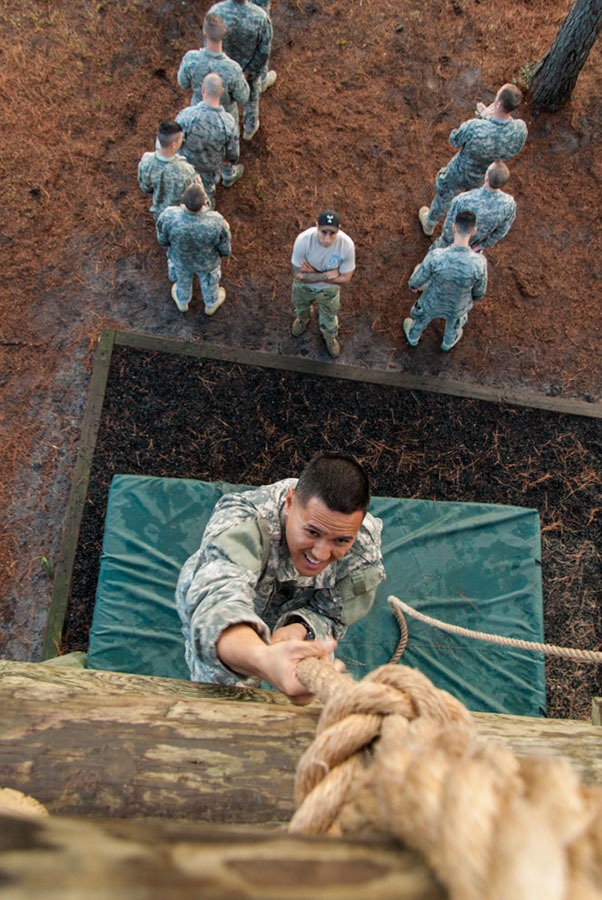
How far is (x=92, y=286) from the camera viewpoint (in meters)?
4.98

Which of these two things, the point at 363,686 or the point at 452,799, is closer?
the point at 452,799

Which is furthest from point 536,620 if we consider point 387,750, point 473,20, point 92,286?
point 473,20

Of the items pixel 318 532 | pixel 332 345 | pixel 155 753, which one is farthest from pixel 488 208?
pixel 155 753

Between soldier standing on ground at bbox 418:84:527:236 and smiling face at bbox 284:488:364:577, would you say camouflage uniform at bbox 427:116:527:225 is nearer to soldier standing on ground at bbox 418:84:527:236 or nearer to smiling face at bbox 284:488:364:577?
soldier standing on ground at bbox 418:84:527:236

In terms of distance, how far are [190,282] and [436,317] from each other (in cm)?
217

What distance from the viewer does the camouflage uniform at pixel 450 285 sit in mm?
4160

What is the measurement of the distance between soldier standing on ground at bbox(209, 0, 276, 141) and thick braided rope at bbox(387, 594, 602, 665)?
499 centimetres

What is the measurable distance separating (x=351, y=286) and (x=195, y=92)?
222 centimetres

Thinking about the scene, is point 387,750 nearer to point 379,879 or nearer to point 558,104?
point 379,879

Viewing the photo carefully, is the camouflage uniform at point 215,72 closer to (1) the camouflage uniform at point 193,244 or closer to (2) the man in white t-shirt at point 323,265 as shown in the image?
(1) the camouflage uniform at point 193,244

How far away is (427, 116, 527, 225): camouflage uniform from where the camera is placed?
4727 mm

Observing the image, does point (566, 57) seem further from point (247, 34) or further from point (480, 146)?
point (247, 34)

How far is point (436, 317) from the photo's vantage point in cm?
484

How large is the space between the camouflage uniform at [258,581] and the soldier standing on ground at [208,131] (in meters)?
3.41
